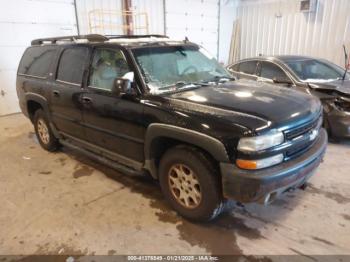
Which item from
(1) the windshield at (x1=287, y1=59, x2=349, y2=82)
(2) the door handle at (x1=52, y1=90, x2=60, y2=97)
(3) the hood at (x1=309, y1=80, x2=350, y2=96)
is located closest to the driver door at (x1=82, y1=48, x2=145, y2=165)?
(2) the door handle at (x1=52, y1=90, x2=60, y2=97)

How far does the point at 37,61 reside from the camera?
4.33 metres

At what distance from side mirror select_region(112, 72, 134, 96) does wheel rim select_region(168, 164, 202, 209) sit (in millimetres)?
848

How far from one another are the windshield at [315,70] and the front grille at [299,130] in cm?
265

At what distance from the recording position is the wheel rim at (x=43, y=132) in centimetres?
448

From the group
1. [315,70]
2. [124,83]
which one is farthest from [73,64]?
[315,70]

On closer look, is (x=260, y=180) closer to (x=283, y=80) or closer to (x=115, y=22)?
(x=283, y=80)

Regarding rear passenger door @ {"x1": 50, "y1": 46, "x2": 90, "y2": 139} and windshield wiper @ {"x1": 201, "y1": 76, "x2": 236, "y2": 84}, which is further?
rear passenger door @ {"x1": 50, "y1": 46, "x2": 90, "y2": 139}

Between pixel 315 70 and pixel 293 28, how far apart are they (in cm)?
517

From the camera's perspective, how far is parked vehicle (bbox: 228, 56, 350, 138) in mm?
4383

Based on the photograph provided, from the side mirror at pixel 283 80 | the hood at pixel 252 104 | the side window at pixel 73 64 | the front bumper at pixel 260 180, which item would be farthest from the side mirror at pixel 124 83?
the side mirror at pixel 283 80

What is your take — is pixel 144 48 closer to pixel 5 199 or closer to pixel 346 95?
pixel 5 199

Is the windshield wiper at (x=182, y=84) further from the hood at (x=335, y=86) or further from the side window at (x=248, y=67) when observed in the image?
the side window at (x=248, y=67)

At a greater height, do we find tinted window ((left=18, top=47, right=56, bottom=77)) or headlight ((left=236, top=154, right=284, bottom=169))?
tinted window ((left=18, top=47, right=56, bottom=77))

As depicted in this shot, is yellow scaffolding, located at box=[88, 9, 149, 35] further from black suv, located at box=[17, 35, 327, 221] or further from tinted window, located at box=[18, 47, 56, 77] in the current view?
black suv, located at box=[17, 35, 327, 221]
